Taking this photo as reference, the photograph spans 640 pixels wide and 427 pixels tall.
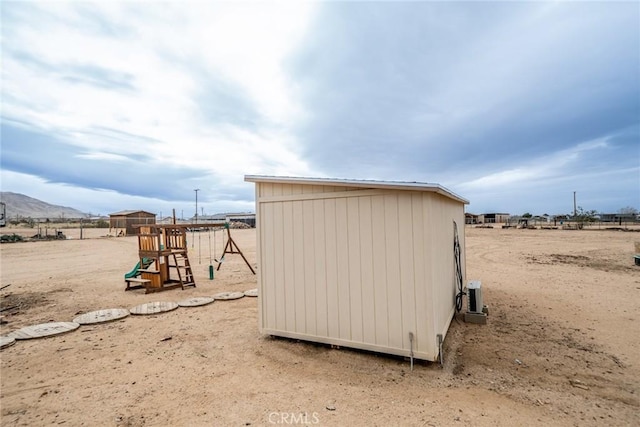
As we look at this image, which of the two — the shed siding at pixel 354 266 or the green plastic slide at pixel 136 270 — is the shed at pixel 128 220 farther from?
the shed siding at pixel 354 266

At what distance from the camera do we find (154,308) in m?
5.94

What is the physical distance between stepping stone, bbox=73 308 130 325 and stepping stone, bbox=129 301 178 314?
180 mm

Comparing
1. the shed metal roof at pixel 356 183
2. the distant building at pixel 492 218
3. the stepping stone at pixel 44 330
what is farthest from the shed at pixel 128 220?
the distant building at pixel 492 218

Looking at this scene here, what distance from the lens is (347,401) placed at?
9.35 feet

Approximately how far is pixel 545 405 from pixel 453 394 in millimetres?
785

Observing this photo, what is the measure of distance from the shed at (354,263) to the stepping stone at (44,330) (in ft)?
10.5

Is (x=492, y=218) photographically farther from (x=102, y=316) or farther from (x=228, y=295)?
(x=102, y=316)

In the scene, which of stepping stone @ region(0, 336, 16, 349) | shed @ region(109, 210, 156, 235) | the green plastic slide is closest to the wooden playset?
the green plastic slide

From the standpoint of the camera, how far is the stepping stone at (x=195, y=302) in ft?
20.4

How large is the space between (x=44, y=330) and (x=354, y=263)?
5.00 metres

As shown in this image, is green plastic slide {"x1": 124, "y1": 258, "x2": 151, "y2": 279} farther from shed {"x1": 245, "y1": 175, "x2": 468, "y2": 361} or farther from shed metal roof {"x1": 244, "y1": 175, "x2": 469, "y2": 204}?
shed metal roof {"x1": 244, "y1": 175, "x2": 469, "y2": 204}

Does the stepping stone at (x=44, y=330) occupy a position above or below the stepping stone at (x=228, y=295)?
above

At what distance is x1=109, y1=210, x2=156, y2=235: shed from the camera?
2816 centimetres

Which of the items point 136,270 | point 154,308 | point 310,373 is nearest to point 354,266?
point 310,373
